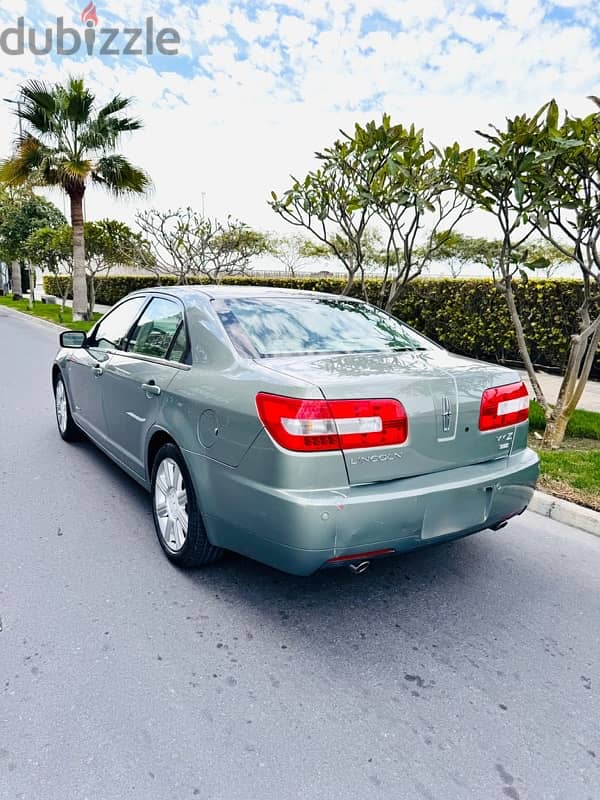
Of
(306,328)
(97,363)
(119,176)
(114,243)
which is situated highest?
(119,176)

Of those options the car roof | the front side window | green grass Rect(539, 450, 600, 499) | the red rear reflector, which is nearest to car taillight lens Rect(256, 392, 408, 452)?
the red rear reflector

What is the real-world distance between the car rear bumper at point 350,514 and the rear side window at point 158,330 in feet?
2.82

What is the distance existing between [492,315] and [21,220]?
28.6 meters

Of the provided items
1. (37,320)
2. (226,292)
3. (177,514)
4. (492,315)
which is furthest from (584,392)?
(37,320)

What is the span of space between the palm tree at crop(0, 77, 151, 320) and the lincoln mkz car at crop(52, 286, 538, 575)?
55.7 feet

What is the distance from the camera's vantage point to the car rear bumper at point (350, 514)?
249 centimetres

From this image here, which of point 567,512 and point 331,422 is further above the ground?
point 331,422

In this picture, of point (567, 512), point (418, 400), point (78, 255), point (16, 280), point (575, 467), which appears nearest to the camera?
point (418, 400)

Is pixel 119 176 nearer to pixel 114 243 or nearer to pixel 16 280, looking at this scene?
pixel 114 243

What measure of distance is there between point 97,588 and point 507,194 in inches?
187

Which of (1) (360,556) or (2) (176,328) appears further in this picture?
(2) (176,328)

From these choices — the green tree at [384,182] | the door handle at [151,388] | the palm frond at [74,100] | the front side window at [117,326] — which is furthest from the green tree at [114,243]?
the door handle at [151,388]

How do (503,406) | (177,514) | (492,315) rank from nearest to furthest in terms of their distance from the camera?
(503,406) → (177,514) → (492,315)

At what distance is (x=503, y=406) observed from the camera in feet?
9.99
